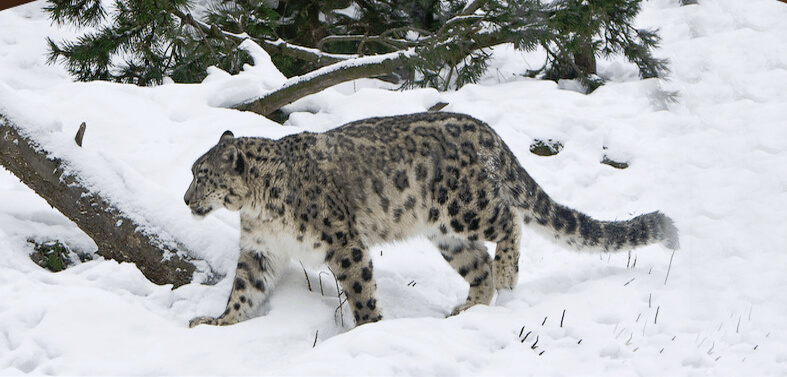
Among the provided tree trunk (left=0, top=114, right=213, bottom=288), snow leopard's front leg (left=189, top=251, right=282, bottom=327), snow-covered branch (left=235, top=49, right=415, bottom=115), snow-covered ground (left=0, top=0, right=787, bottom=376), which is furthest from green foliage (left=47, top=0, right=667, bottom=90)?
snow leopard's front leg (left=189, top=251, right=282, bottom=327)

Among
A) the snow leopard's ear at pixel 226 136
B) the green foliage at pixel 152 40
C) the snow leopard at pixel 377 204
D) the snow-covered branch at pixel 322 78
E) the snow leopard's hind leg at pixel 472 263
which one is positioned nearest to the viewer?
the snow leopard at pixel 377 204

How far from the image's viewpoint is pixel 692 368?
4680 millimetres

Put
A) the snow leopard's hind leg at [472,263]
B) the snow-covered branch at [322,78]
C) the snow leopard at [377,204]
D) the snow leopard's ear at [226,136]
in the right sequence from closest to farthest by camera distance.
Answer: the snow leopard at [377,204] < the snow leopard's ear at [226,136] < the snow leopard's hind leg at [472,263] < the snow-covered branch at [322,78]

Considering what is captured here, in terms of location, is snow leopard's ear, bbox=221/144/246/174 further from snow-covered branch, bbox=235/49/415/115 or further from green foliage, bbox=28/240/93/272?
snow-covered branch, bbox=235/49/415/115

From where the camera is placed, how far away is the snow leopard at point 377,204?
549cm

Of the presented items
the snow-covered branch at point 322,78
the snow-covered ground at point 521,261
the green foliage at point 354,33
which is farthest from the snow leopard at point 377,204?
the snow-covered branch at point 322,78

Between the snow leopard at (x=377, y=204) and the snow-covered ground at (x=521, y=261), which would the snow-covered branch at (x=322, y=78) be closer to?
the snow-covered ground at (x=521, y=261)

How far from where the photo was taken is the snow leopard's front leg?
553 centimetres

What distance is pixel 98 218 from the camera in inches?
226

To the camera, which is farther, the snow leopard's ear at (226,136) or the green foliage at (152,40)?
the green foliage at (152,40)

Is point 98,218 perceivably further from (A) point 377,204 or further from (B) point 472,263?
(B) point 472,263

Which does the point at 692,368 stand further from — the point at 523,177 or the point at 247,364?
the point at 247,364

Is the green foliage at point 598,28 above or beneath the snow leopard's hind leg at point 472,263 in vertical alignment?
above

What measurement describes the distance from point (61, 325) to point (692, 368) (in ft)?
12.3
